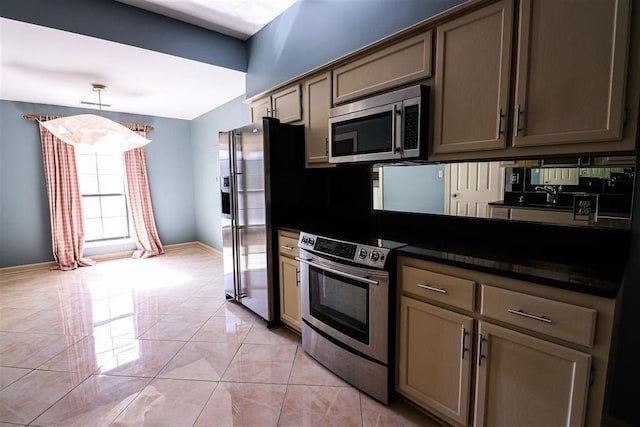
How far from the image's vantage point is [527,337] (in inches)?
49.8

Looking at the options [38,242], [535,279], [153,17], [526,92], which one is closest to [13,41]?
[153,17]

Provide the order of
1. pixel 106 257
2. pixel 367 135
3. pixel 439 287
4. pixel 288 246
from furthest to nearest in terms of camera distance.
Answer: pixel 106 257, pixel 288 246, pixel 367 135, pixel 439 287

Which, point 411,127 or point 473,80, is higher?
point 473,80

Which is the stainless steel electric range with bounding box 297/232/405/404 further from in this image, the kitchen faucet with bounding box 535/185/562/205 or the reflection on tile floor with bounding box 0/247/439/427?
the kitchen faucet with bounding box 535/185/562/205

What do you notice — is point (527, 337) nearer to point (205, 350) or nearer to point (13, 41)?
point (205, 350)

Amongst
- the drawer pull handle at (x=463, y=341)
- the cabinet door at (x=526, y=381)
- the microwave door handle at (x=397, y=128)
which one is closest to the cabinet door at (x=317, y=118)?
the microwave door handle at (x=397, y=128)

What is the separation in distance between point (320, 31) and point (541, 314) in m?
2.72

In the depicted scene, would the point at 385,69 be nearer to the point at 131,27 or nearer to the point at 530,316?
the point at 530,316

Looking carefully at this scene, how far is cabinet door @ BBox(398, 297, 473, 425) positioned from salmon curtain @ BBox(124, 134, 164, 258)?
5.22 meters

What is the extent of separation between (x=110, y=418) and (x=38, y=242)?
14.8 feet

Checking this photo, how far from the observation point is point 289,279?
2645 millimetres

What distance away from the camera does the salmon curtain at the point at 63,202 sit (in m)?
4.75

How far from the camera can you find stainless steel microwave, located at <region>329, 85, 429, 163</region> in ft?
5.96

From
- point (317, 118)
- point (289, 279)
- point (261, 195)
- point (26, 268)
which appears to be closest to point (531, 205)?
point (317, 118)
